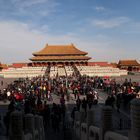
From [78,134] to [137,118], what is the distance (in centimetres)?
892

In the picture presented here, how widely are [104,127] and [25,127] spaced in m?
3.02

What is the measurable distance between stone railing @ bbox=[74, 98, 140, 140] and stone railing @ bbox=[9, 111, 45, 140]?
1788 millimetres

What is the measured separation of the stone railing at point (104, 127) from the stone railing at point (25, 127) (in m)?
1.79

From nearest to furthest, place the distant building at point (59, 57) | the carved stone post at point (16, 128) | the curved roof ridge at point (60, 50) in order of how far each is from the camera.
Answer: the carved stone post at point (16, 128), the distant building at point (59, 57), the curved roof ridge at point (60, 50)

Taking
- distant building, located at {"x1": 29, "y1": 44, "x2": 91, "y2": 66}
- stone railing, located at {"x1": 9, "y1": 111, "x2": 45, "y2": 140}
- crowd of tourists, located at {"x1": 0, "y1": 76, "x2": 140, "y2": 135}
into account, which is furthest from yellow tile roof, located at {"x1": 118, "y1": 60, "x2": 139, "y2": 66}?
stone railing, located at {"x1": 9, "y1": 111, "x2": 45, "y2": 140}

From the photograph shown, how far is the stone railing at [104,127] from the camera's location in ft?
26.4

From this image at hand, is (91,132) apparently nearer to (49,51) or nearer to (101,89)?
(101,89)

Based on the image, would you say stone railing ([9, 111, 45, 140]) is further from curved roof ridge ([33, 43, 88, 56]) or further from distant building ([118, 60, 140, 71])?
distant building ([118, 60, 140, 71])

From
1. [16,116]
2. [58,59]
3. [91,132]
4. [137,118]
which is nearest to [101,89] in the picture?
[91,132]

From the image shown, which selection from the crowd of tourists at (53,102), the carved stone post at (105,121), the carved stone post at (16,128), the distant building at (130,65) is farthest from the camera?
the distant building at (130,65)

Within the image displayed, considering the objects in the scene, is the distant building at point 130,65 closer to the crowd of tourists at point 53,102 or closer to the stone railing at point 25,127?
the crowd of tourists at point 53,102

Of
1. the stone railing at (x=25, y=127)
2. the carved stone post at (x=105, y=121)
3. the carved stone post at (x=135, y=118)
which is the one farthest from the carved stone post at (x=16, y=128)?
the carved stone post at (x=135, y=118)

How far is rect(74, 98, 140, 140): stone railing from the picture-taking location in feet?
26.4

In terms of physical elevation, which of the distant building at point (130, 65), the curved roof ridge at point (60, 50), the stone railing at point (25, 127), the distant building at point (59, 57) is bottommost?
the stone railing at point (25, 127)
